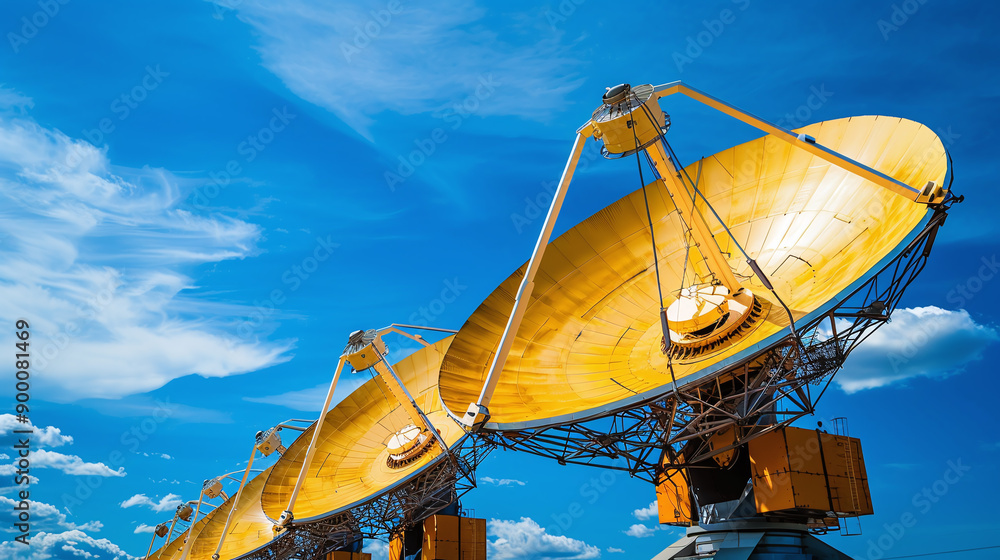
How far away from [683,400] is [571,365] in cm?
462

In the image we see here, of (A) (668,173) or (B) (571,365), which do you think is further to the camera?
(B) (571,365)

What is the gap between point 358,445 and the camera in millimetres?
32531

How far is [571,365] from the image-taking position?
20094mm

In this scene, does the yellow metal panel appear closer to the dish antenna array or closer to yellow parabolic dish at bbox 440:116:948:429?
the dish antenna array

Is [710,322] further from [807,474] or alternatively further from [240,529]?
[240,529]

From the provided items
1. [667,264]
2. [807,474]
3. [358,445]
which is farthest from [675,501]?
[358,445]

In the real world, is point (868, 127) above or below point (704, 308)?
above

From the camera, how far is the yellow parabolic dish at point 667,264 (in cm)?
1662

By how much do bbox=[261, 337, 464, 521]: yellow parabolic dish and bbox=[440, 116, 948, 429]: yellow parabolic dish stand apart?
8234mm

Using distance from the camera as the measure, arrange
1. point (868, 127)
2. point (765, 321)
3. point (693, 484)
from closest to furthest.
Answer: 1. point (765, 321)
2. point (868, 127)
3. point (693, 484)

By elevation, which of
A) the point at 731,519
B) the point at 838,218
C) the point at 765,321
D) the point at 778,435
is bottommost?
the point at 731,519

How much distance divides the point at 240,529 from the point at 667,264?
33.7 meters

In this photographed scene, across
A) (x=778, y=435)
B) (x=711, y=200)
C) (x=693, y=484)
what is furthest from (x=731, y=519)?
(x=711, y=200)

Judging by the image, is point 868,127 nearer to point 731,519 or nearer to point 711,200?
point 711,200
